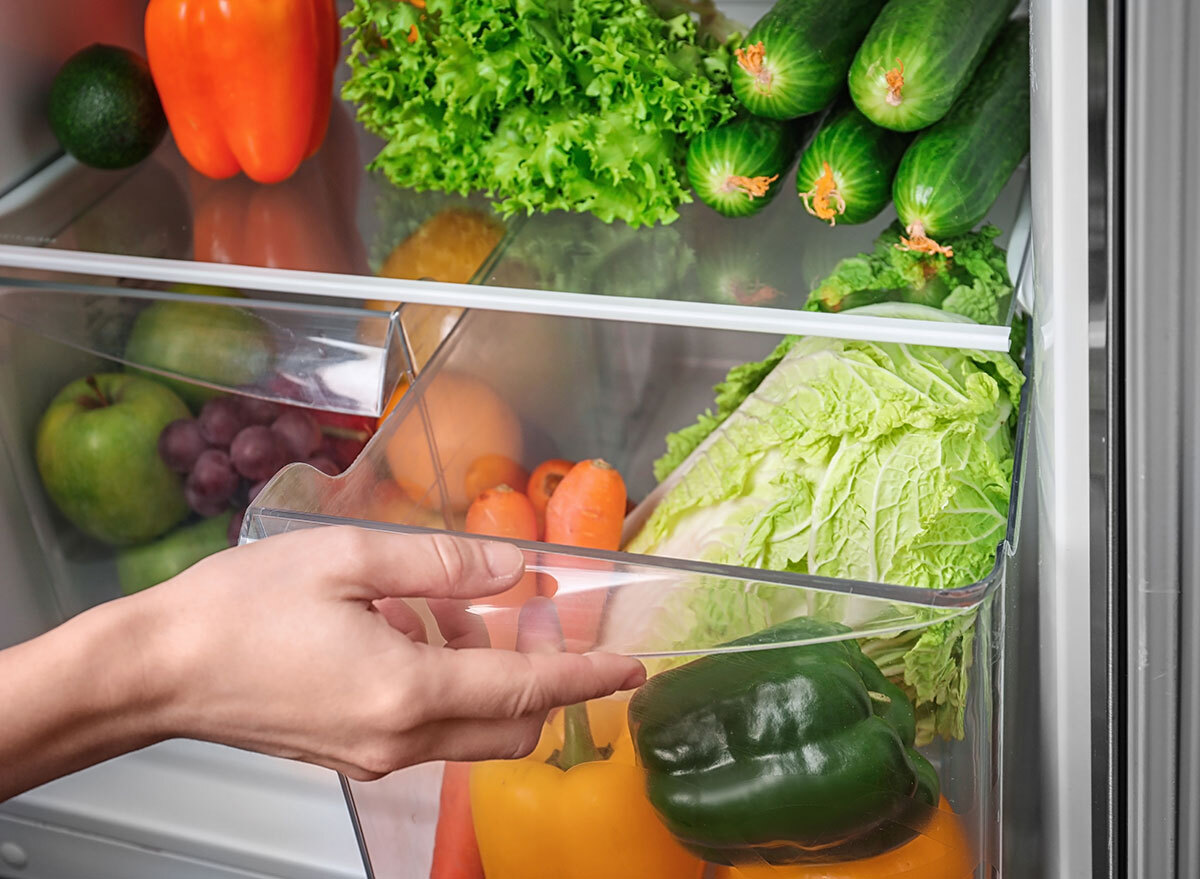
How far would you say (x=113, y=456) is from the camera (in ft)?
4.00

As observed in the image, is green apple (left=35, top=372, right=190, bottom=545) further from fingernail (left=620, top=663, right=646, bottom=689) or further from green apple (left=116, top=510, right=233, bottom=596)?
fingernail (left=620, top=663, right=646, bottom=689)

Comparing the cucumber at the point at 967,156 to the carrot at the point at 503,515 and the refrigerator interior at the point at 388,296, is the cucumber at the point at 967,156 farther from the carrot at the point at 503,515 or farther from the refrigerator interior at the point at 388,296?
the carrot at the point at 503,515

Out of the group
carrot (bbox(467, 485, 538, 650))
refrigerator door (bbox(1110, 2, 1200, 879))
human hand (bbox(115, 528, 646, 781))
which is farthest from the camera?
carrot (bbox(467, 485, 538, 650))

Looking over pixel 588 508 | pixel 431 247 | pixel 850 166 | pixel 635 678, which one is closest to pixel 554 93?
pixel 431 247

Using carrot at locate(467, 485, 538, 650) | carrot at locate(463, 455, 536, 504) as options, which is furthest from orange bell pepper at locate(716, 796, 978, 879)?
carrot at locate(463, 455, 536, 504)

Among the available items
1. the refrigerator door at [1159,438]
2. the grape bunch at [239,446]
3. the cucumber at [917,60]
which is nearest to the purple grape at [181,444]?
the grape bunch at [239,446]

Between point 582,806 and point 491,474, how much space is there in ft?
1.55

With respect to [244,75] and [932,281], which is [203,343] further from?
[932,281]

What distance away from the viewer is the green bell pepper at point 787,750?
0.72 m

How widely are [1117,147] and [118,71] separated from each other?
1.10m

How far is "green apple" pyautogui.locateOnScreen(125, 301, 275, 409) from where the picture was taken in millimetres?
1108

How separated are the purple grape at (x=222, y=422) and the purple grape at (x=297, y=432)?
49 mm

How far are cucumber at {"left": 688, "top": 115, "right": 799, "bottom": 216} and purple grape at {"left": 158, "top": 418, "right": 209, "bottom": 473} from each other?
2.13 ft

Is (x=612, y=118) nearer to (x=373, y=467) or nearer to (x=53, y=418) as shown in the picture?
(x=373, y=467)
